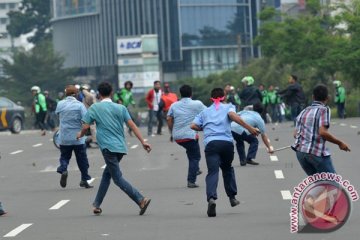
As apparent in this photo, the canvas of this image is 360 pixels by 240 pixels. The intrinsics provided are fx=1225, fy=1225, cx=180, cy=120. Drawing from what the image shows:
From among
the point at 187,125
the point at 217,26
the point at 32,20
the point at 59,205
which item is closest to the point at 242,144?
the point at 187,125

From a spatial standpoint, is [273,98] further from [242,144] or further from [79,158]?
[79,158]

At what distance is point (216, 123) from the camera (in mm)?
15445

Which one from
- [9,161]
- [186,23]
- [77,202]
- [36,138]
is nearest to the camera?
Result: [77,202]

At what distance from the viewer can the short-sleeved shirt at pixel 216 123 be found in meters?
15.4

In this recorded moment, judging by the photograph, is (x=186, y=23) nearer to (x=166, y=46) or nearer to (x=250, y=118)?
(x=166, y=46)

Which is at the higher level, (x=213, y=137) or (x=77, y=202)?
(x=213, y=137)

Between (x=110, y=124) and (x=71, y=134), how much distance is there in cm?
434

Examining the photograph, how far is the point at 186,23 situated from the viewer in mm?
124750

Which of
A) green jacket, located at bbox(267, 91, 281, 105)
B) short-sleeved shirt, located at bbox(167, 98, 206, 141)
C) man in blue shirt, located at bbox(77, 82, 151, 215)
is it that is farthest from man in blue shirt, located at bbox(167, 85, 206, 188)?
green jacket, located at bbox(267, 91, 281, 105)

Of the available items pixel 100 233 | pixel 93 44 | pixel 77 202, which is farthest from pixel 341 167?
pixel 93 44

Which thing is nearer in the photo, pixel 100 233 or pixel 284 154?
pixel 100 233

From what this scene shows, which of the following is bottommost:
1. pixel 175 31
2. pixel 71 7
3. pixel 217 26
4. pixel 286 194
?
pixel 286 194

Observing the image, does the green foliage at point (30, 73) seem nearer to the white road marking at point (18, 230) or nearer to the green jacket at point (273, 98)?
the green jacket at point (273, 98)

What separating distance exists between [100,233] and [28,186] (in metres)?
7.60
